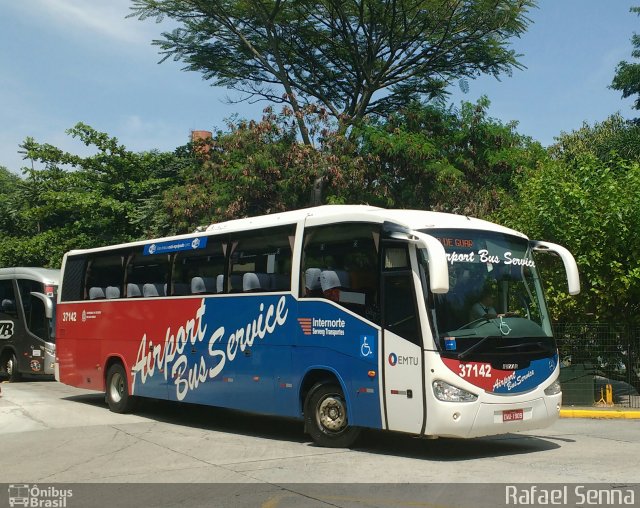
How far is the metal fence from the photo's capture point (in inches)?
703

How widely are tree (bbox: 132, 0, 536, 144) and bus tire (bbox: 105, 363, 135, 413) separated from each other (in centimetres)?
1253

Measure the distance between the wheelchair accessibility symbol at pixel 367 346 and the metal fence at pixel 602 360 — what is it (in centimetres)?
843

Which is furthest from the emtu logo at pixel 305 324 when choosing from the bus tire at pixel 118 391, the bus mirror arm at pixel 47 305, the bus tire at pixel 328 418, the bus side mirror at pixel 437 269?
the bus mirror arm at pixel 47 305

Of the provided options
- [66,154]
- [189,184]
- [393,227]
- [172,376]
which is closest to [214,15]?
[189,184]

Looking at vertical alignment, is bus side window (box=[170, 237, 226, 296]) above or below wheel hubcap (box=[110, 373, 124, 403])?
above

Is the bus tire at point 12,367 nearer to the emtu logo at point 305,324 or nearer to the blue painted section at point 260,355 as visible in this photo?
the blue painted section at point 260,355

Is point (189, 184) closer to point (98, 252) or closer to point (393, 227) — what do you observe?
point (98, 252)

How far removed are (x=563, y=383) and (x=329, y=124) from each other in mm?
11391

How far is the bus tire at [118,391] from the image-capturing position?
16.1m

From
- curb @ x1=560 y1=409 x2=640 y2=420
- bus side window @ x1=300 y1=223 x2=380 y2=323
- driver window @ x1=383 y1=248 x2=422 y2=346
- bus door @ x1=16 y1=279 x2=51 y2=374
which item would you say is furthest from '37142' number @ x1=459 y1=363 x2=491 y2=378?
bus door @ x1=16 y1=279 x2=51 y2=374

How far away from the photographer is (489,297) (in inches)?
419

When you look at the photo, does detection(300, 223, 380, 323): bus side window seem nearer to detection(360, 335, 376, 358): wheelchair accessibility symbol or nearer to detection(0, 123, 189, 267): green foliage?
detection(360, 335, 376, 358): wheelchair accessibility symbol

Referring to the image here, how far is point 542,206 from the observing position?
17938mm
